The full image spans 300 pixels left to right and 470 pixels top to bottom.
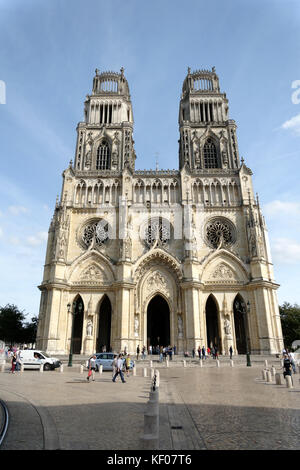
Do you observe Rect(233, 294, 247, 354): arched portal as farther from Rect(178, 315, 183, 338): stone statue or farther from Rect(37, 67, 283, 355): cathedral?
Rect(178, 315, 183, 338): stone statue

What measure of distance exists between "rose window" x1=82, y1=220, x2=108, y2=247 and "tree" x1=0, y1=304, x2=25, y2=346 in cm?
2521

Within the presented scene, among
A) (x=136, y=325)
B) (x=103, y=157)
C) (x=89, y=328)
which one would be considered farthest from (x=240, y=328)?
(x=103, y=157)

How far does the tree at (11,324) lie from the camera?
162ft

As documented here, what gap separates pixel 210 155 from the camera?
137 ft

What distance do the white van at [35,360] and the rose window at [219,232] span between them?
21846 millimetres

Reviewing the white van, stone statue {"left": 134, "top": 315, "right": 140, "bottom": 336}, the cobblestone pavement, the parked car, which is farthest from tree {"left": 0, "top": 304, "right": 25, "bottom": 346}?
the cobblestone pavement

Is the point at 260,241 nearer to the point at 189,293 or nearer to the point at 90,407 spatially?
the point at 189,293

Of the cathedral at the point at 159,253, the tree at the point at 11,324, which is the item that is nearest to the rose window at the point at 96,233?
the cathedral at the point at 159,253

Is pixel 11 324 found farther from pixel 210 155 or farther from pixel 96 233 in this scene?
pixel 210 155

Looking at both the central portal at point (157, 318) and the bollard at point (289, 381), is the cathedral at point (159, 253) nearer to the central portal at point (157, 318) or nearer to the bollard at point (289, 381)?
the central portal at point (157, 318)

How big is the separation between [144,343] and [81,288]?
9178mm

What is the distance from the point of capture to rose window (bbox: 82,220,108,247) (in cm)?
3596

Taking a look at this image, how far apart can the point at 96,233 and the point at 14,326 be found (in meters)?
27.0

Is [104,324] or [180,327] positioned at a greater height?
[104,324]
